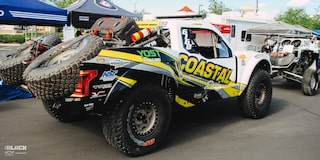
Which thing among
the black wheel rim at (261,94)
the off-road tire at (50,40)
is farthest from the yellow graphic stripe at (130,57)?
the black wheel rim at (261,94)

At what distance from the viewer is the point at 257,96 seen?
644 cm

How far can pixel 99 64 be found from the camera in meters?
3.56

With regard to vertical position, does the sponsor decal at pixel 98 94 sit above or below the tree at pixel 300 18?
below

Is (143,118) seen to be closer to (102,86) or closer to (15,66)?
(102,86)

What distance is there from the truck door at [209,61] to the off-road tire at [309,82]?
4357mm

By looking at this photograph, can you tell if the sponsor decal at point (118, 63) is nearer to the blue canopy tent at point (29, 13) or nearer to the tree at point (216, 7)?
the blue canopy tent at point (29, 13)

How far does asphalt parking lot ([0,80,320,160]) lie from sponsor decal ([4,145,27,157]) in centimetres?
1

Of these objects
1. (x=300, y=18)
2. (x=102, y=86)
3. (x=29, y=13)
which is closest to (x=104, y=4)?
(x=29, y=13)

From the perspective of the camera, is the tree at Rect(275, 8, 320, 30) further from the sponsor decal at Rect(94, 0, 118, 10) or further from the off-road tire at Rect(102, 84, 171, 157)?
the off-road tire at Rect(102, 84, 171, 157)

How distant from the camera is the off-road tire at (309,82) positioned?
9156mm

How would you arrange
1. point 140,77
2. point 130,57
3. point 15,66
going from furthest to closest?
1. point 15,66
2. point 140,77
3. point 130,57

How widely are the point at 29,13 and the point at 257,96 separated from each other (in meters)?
6.27

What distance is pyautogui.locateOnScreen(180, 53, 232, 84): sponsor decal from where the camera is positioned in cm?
475

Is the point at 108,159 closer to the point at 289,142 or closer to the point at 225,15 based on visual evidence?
the point at 289,142
